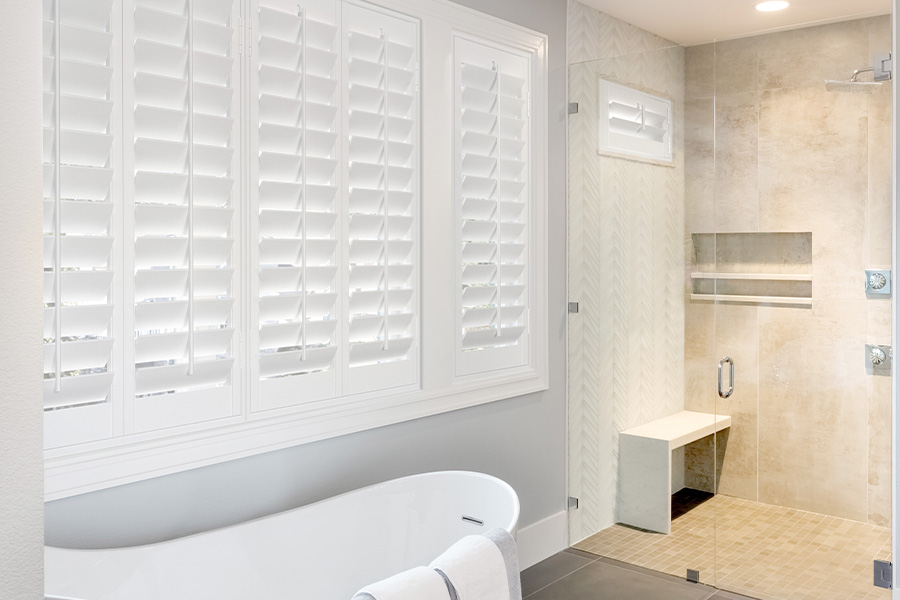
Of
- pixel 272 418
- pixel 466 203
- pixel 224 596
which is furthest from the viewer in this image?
pixel 466 203

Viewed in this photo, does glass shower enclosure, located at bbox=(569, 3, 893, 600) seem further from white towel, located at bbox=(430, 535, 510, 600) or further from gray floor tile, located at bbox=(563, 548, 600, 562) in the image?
white towel, located at bbox=(430, 535, 510, 600)

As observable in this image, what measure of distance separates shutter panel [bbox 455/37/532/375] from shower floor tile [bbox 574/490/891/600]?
1.03 m

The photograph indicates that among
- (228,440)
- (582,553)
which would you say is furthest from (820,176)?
(228,440)

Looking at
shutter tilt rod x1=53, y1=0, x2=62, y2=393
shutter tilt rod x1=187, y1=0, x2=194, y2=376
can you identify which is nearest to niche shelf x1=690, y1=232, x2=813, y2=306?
shutter tilt rod x1=187, y1=0, x2=194, y2=376

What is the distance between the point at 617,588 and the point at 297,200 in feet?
6.96

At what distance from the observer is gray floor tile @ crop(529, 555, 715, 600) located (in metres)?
3.02

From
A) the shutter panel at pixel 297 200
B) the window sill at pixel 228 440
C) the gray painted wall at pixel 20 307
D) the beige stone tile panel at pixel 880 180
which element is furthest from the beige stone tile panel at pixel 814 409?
the gray painted wall at pixel 20 307

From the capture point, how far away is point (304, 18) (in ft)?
7.77

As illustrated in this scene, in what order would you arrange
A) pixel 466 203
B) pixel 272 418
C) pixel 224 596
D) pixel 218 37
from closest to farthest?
pixel 224 596 → pixel 218 37 → pixel 272 418 → pixel 466 203

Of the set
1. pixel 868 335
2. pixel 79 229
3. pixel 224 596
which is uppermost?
pixel 79 229

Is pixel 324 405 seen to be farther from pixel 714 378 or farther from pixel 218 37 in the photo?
pixel 714 378

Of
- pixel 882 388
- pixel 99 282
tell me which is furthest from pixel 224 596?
pixel 882 388

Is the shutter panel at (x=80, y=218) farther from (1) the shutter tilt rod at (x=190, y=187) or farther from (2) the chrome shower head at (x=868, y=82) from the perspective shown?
(2) the chrome shower head at (x=868, y=82)

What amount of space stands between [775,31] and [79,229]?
9.16ft
